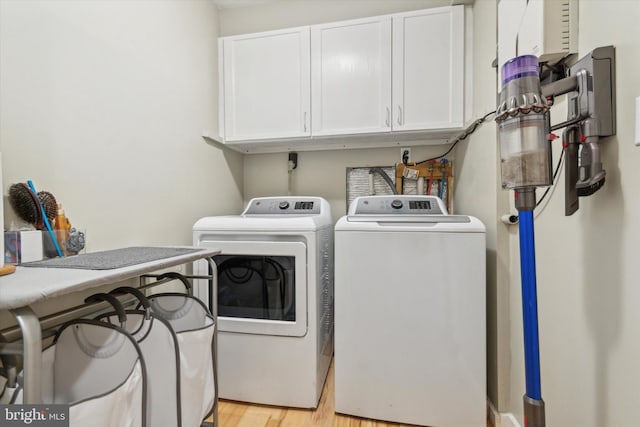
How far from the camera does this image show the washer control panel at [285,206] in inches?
75.2

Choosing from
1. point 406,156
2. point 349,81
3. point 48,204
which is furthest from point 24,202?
point 406,156

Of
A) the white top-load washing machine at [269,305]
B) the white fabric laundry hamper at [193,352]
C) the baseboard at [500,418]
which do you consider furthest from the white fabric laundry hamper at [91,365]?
the baseboard at [500,418]

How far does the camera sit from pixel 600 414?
0.80 m

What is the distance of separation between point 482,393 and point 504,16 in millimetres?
1699

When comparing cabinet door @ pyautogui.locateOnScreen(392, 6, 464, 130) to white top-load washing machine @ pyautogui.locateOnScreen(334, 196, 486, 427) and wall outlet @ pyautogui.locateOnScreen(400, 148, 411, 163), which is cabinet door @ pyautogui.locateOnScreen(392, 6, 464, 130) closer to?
wall outlet @ pyautogui.locateOnScreen(400, 148, 411, 163)

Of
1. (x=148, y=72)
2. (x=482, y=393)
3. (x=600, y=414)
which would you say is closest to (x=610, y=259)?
(x=600, y=414)

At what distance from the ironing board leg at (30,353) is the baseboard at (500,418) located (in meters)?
1.68

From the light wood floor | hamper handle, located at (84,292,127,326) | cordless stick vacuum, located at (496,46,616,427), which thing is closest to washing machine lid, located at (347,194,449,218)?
cordless stick vacuum, located at (496,46,616,427)

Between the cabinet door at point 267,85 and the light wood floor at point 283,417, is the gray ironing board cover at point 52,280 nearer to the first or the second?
the light wood floor at point 283,417

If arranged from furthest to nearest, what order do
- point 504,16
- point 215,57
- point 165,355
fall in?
point 215,57
point 504,16
point 165,355

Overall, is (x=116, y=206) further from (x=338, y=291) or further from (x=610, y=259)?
(x=610, y=259)

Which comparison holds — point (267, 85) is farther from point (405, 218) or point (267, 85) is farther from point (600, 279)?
point (600, 279)

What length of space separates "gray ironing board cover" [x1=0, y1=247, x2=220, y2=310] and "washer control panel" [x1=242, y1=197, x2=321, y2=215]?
3.59 ft

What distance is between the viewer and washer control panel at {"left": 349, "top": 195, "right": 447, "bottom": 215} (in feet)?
5.80
